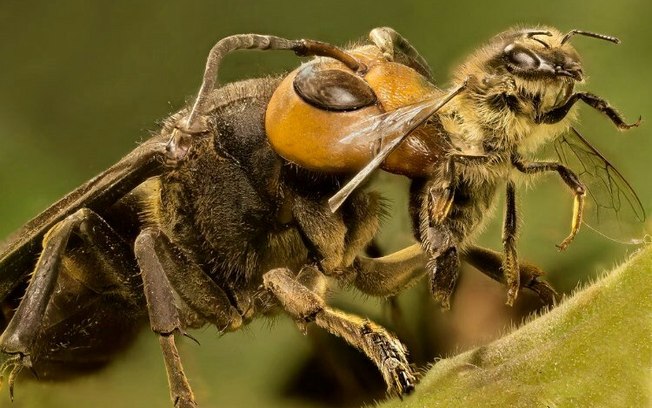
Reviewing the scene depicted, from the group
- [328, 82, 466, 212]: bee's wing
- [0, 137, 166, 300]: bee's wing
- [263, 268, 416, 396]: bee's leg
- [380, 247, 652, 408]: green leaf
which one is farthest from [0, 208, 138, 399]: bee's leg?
[380, 247, 652, 408]: green leaf

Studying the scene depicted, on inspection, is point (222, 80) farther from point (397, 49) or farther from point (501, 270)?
point (501, 270)

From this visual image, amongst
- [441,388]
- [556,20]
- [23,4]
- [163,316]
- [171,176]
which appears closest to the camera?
[441,388]

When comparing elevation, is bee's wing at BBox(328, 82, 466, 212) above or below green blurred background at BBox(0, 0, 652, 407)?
above

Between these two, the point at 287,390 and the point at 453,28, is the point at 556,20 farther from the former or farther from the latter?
the point at 287,390

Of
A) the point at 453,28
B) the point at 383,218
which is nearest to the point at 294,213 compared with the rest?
the point at 383,218

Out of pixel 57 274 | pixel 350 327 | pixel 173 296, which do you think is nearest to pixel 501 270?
pixel 350 327

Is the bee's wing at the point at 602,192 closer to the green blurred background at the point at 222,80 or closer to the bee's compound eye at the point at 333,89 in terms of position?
the green blurred background at the point at 222,80

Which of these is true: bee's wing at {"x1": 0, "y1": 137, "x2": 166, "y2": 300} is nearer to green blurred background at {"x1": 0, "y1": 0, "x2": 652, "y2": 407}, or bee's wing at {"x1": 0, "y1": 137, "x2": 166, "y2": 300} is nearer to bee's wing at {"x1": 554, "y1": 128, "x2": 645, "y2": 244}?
green blurred background at {"x1": 0, "y1": 0, "x2": 652, "y2": 407}
